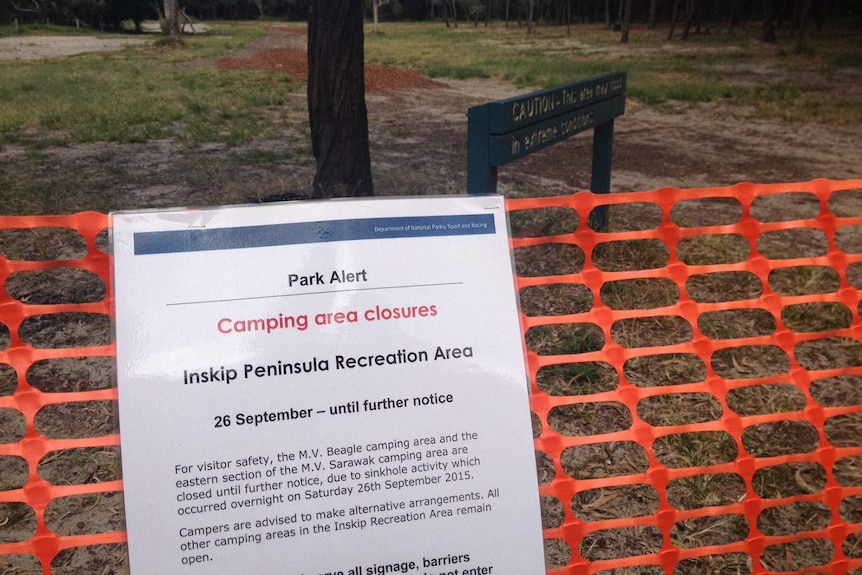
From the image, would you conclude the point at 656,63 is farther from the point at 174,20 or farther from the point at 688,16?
the point at 174,20

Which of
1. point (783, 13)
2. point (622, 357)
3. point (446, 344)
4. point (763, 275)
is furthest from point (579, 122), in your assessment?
point (783, 13)

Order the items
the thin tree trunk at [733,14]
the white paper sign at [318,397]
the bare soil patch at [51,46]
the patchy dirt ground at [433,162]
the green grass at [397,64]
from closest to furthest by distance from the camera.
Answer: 1. the white paper sign at [318,397]
2. the patchy dirt ground at [433,162]
3. the bare soil patch at [51,46]
4. the green grass at [397,64]
5. the thin tree trunk at [733,14]

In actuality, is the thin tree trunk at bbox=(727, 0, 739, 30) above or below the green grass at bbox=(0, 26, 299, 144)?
above

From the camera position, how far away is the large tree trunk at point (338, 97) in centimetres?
420

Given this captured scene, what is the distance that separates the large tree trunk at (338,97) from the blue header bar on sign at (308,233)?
318 cm

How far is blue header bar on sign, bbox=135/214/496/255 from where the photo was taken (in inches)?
50.9

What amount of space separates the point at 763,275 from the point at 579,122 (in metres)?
2.24

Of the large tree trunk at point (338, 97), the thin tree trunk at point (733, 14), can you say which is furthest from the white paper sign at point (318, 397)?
the thin tree trunk at point (733, 14)

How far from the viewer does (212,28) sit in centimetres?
915

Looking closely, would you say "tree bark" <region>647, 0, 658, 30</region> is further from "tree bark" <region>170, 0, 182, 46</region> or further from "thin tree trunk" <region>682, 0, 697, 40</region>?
"tree bark" <region>170, 0, 182, 46</region>

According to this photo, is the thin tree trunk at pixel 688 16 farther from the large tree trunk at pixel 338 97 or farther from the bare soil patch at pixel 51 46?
A: the large tree trunk at pixel 338 97

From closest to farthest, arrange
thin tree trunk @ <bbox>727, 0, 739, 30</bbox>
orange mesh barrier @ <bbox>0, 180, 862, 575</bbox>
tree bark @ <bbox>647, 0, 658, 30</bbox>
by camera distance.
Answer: orange mesh barrier @ <bbox>0, 180, 862, 575</bbox> → tree bark @ <bbox>647, 0, 658, 30</bbox> → thin tree trunk @ <bbox>727, 0, 739, 30</bbox>

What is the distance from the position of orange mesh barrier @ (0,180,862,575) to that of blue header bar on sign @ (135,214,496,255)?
16cm

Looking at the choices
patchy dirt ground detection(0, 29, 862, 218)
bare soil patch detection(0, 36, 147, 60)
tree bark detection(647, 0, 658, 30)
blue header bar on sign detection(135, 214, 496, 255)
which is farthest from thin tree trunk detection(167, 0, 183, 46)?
tree bark detection(647, 0, 658, 30)
